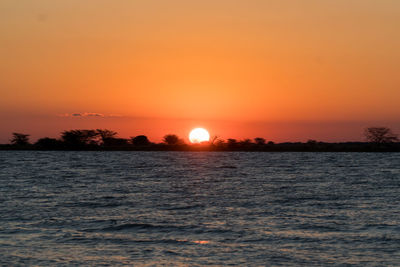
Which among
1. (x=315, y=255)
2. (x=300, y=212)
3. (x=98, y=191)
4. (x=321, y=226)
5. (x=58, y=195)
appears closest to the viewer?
(x=315, y=255)

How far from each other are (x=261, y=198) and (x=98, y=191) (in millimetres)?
16258

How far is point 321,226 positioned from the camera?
982 inches

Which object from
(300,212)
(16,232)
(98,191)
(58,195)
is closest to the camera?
(16,232)

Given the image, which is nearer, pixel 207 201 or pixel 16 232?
pixel 16 232

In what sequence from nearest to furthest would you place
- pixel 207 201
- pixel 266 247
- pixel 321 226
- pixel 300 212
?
1. pixel 266 247
2. pixel 321 226
3. pixel 300 212
4. pixel 207 201

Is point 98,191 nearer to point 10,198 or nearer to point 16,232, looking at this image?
point 10,198

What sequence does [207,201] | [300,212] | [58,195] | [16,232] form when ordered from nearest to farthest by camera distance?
[16,232] < [300,212] < [207,201] < [58,195]

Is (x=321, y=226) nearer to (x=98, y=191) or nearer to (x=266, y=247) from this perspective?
(x=266, y=247)

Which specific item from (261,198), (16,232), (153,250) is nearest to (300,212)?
(261,198)

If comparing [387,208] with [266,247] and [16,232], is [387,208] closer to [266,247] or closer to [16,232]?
[266,247]

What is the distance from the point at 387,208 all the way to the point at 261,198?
10.2 m

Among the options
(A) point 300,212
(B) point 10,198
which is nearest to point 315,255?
(A) point 300,212

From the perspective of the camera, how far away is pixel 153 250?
63.4 ft

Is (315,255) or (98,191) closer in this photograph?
(315,255)
